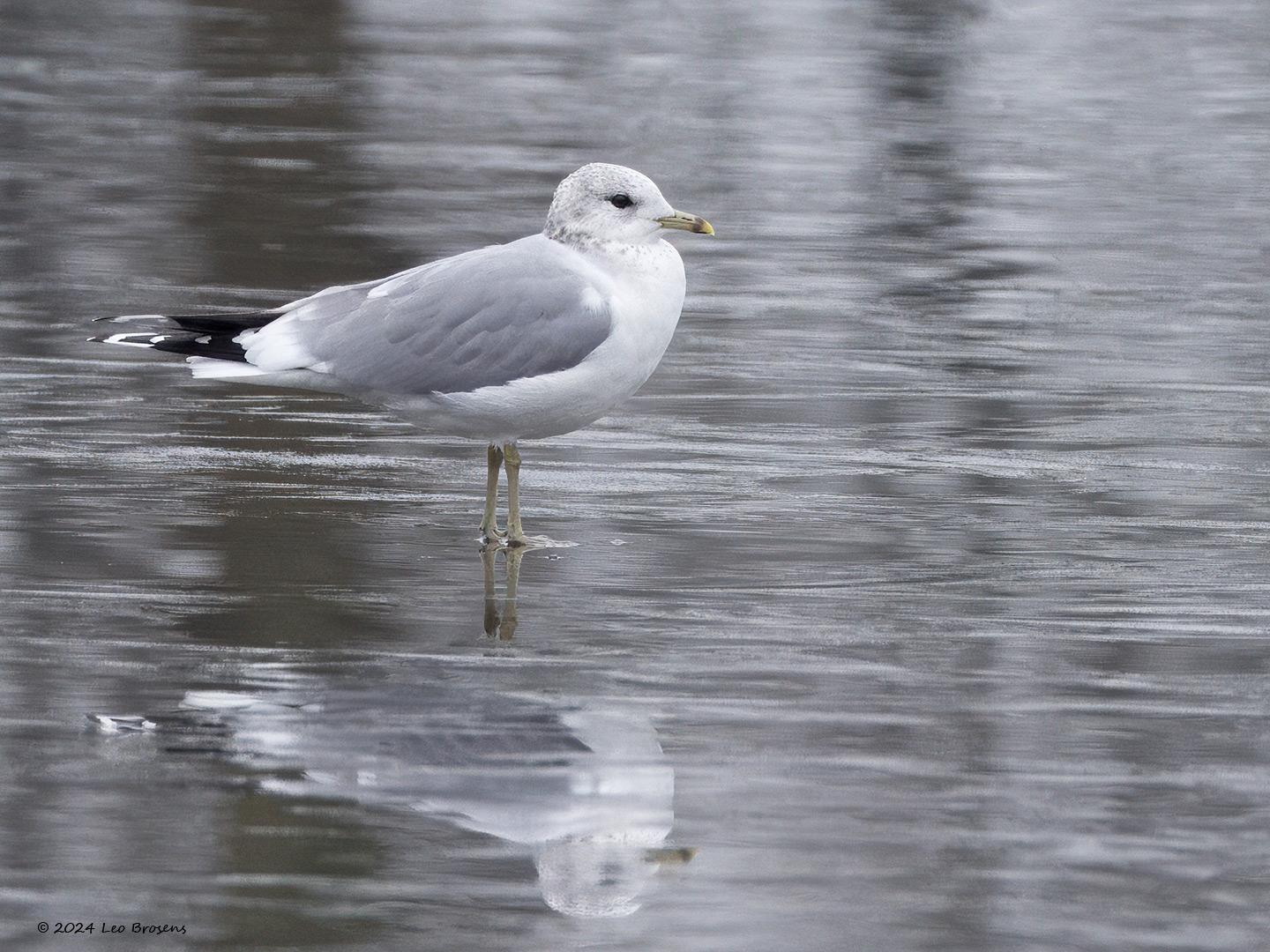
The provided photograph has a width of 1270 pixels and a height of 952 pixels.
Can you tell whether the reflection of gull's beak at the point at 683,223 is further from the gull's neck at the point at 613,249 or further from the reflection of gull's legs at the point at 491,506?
the reflection of gull's legs at the point at 491,506

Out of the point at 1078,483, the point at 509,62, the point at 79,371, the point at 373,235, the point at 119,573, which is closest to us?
the point at 119,573

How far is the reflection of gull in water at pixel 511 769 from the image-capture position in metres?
4.21

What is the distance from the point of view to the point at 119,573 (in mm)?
6039

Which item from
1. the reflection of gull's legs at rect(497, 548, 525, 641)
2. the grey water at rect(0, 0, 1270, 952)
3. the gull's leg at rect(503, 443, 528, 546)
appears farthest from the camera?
the gull's leg at rect(503, 443, 528, 546)

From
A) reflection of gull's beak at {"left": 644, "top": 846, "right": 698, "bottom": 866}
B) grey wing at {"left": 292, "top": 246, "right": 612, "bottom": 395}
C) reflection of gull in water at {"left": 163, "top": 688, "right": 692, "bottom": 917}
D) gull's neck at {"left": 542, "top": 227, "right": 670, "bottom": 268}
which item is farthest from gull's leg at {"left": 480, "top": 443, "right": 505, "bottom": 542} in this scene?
reflection of gull's beak at {"left": 644, "top": 846, "right": 698, "bottom": 866}

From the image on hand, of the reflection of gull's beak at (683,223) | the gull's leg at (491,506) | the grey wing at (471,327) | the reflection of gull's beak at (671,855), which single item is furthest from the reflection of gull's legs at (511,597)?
the reflection of gull's beak at (671,855)

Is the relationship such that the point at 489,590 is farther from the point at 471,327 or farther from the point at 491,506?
the point at 471,327

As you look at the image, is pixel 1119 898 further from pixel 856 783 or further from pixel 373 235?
pixel 373 235

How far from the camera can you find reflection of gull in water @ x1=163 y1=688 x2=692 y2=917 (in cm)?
421

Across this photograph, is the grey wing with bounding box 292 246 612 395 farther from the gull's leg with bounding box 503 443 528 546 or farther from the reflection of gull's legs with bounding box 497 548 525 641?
the reflection of gull's legs with bounding box 497 548 525 641

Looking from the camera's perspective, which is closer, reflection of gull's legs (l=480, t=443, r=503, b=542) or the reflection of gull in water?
the reflection of gull in water

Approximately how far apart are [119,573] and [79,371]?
259 cm

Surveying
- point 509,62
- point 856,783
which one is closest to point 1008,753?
point 856,783

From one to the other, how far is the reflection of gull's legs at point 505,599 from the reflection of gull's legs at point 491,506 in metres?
0.10
